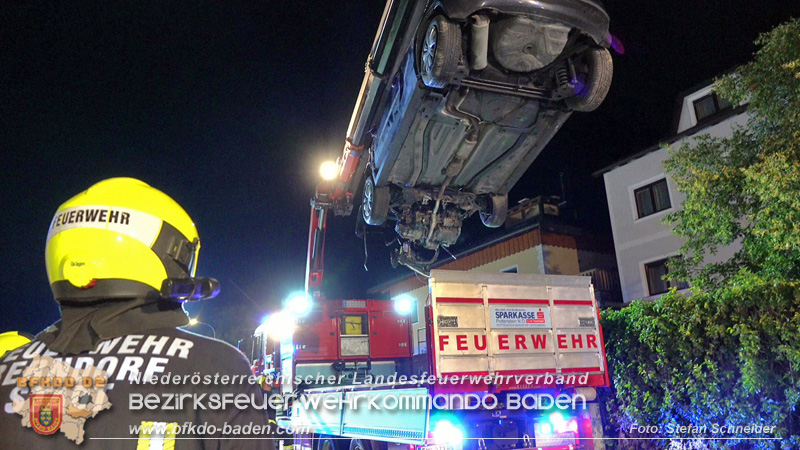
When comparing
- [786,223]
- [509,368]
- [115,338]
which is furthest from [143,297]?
[786,223]

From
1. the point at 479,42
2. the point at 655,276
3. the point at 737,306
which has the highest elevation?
the point at 655,276

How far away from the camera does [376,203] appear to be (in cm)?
754

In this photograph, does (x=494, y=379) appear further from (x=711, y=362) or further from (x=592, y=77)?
(x=711, y=362)

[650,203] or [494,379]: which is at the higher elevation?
[650,203]

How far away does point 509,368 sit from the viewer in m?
5.77

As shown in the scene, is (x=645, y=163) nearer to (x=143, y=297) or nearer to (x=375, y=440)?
(x=375, y=440)

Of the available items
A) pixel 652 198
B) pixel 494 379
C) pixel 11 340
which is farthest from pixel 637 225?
pixel 11 340

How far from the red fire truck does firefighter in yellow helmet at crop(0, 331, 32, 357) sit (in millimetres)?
3367

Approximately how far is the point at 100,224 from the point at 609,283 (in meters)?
21.2

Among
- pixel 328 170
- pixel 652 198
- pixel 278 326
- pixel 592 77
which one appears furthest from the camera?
pixel 652 198

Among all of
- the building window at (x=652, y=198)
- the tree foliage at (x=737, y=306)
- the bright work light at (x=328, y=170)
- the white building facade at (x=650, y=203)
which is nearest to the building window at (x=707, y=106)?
the white building facade at (x=650, y=203)

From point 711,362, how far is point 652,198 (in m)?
12.0

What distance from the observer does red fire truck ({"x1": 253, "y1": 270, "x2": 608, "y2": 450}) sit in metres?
5.30

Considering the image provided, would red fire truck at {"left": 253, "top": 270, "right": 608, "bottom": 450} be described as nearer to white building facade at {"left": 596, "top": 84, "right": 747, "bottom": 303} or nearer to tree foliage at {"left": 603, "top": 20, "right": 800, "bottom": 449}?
tree foliage at {"left": 603, "top": 20, "right": 800, "bottom": 449}
